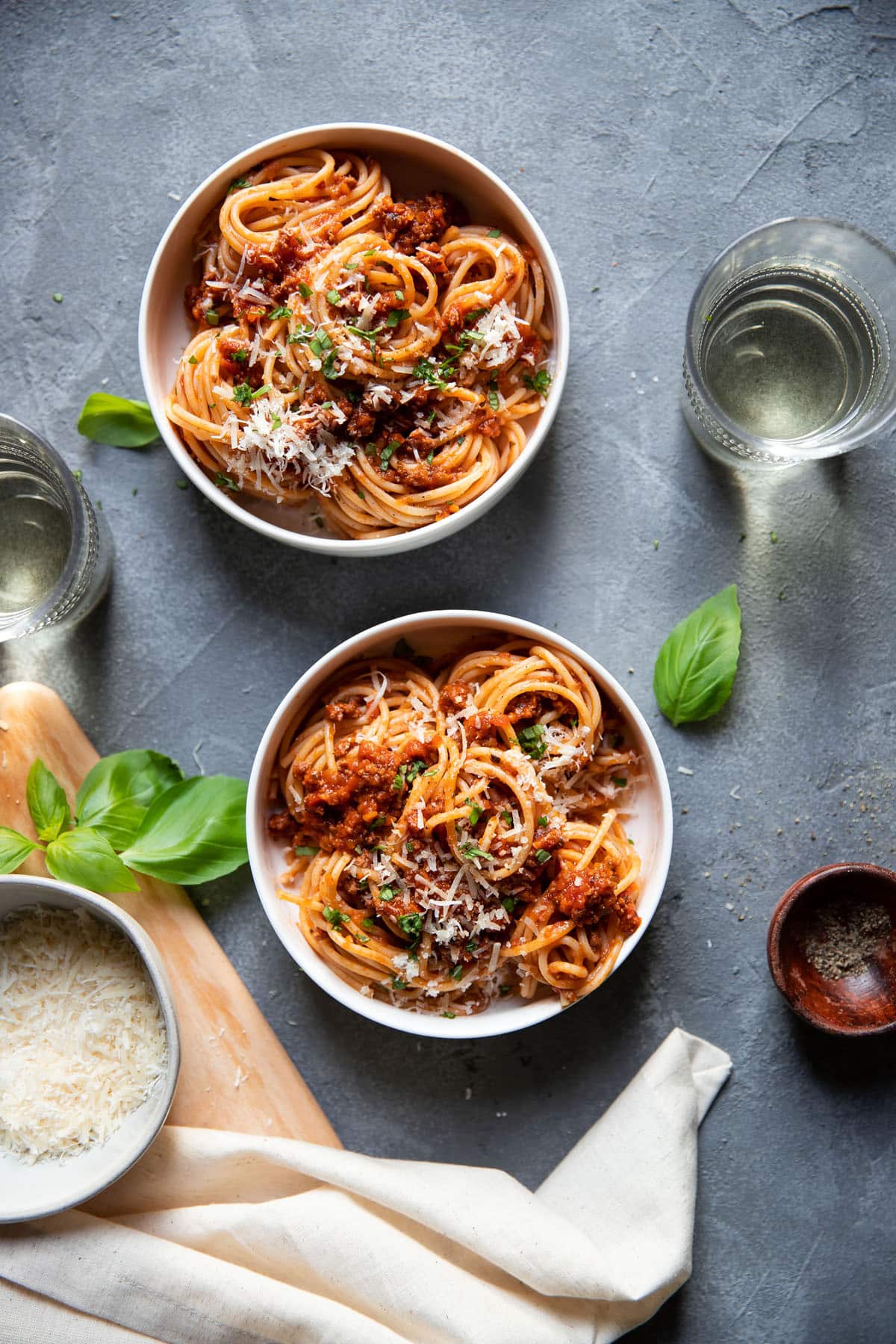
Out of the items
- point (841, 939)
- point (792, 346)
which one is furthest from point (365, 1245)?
point (792, 346)

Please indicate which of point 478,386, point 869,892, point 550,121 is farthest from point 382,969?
point 550,121

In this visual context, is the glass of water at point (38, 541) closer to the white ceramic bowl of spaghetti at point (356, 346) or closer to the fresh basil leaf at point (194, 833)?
the white ceramic bowl of spaghetti at point (356, 346)

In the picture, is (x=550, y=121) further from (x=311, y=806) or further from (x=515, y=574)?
(x=311, y=806)

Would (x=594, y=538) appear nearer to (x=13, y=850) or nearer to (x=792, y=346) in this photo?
(x=792, y=346)

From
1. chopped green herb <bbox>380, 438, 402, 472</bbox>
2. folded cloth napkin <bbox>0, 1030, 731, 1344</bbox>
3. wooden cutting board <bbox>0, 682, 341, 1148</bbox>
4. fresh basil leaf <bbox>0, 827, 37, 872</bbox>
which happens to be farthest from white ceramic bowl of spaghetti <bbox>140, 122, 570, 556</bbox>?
folded cloth napkin <bbox>0, 1030, 731, 1344</bbox>

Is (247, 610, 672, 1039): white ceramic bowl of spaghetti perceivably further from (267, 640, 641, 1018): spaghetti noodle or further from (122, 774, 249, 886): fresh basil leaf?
(122, 774, 249, 886): fresh basil leaf
